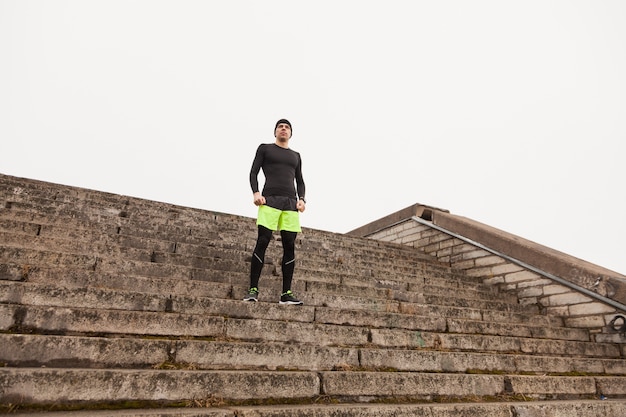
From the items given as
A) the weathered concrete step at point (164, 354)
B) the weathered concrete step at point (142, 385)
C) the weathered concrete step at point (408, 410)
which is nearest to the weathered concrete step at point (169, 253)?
the weathered concrete step at point (164, 354)

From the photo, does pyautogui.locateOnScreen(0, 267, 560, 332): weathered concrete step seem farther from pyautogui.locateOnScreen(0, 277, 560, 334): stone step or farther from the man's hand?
the man's hand

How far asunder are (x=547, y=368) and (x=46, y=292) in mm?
4770

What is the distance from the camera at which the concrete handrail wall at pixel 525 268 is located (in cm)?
573

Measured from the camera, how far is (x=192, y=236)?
609 centimetres

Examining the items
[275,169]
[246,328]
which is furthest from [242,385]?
[275,169]

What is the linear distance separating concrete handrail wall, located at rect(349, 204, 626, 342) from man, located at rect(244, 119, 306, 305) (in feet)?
14.6

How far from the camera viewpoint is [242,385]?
2.65 metres

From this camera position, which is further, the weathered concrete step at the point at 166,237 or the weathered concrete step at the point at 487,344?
the weathered concrete step at the point at 166,237

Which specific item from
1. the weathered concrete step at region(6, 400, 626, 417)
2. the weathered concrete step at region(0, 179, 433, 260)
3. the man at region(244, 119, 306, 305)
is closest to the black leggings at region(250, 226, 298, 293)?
the man at region(244, 119, 306, 305)

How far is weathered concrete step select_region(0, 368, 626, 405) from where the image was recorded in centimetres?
224

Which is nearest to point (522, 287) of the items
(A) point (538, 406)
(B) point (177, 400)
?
(A) point (538, 406)

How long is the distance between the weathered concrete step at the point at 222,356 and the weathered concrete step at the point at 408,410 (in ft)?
1.45

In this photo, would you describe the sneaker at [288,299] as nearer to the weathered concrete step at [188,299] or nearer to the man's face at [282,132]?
the weathered concrete step at [188,299]

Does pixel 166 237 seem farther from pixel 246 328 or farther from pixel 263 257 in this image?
pixel 246 328
